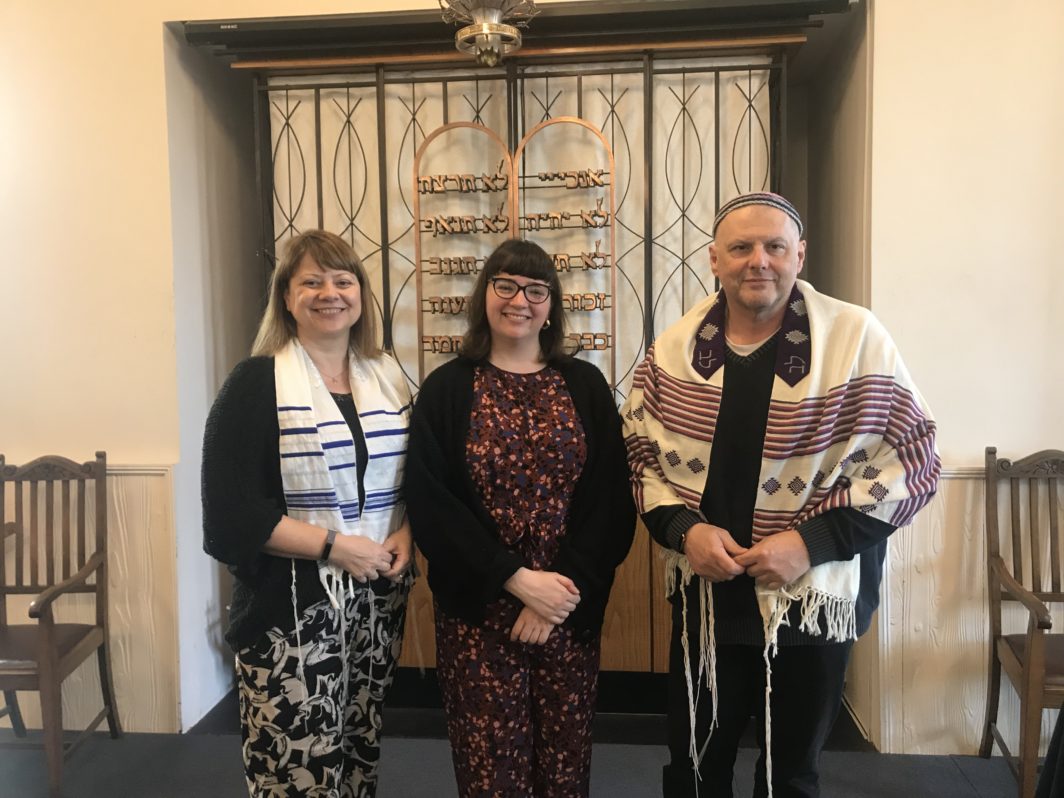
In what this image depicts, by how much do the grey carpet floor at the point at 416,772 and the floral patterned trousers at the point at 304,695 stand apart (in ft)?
2.38

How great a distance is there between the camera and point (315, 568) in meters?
1.43

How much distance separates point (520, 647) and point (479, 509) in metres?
0.30

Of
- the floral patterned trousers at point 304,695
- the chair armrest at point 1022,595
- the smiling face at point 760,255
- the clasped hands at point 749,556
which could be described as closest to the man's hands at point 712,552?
the clasped hands at point 749,556

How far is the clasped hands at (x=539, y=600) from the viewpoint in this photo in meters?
1.38

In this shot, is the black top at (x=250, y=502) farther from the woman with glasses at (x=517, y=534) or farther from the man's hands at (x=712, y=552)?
the man's hands at (x=712, y=552)

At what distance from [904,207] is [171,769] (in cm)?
284

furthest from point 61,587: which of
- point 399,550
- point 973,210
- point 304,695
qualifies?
point 973,210

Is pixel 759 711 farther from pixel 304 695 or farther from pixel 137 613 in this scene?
pixel 137 613

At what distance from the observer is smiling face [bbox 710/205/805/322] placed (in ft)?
4.28

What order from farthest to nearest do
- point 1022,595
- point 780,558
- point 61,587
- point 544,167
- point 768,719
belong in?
point 544,167, point 61,587, point 1022,595, point 768,719, point 780,558

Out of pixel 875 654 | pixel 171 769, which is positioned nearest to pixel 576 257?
pixel 875 654

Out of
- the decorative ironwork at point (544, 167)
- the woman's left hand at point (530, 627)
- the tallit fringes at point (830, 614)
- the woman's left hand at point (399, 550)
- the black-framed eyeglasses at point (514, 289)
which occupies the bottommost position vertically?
the woman's left hand at point (530, 627)

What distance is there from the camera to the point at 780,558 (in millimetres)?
1275

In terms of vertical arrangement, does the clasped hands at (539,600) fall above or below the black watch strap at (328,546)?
below
